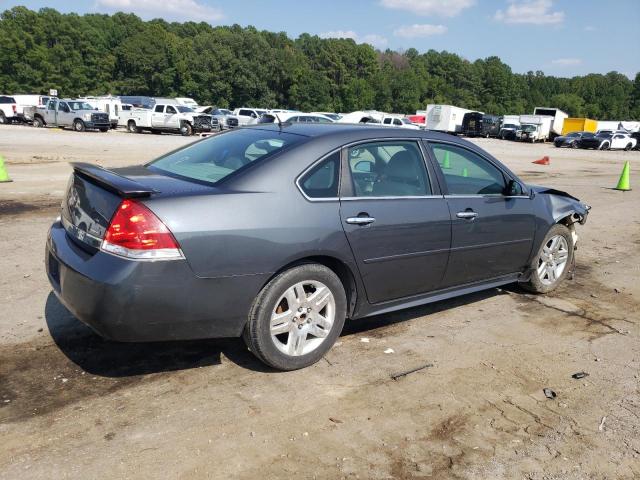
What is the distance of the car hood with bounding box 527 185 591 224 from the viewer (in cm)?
555

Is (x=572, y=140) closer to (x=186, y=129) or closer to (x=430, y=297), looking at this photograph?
(x=186, y=129)

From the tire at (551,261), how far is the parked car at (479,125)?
52.9 meters

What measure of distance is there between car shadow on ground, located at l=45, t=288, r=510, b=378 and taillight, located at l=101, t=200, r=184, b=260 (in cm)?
97

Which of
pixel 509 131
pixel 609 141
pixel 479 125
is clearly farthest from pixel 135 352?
pixel 479 125

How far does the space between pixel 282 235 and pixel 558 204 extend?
11.1ft

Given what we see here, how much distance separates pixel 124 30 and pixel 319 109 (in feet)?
147

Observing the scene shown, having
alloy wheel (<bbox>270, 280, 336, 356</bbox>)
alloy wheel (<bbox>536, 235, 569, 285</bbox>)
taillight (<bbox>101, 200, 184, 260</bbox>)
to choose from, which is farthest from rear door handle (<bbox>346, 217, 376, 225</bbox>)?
alloy wheel (<bbox>536, 235, 569, 285</bbox>)

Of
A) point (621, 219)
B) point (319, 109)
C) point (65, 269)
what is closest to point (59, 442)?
point (65, 269)

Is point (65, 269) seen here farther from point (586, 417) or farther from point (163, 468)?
point (586, 417)

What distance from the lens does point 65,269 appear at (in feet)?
11.5

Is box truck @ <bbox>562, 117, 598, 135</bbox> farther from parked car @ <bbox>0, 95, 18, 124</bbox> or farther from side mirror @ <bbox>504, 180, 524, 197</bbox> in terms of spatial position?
side mirror @ <bbox>504, 180, 524, 197</bbox>

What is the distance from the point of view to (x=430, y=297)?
4.57 metres

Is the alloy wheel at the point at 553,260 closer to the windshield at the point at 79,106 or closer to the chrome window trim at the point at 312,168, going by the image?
the chrome window trim at the point at 312,168

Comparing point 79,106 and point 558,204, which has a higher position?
point 558,204
